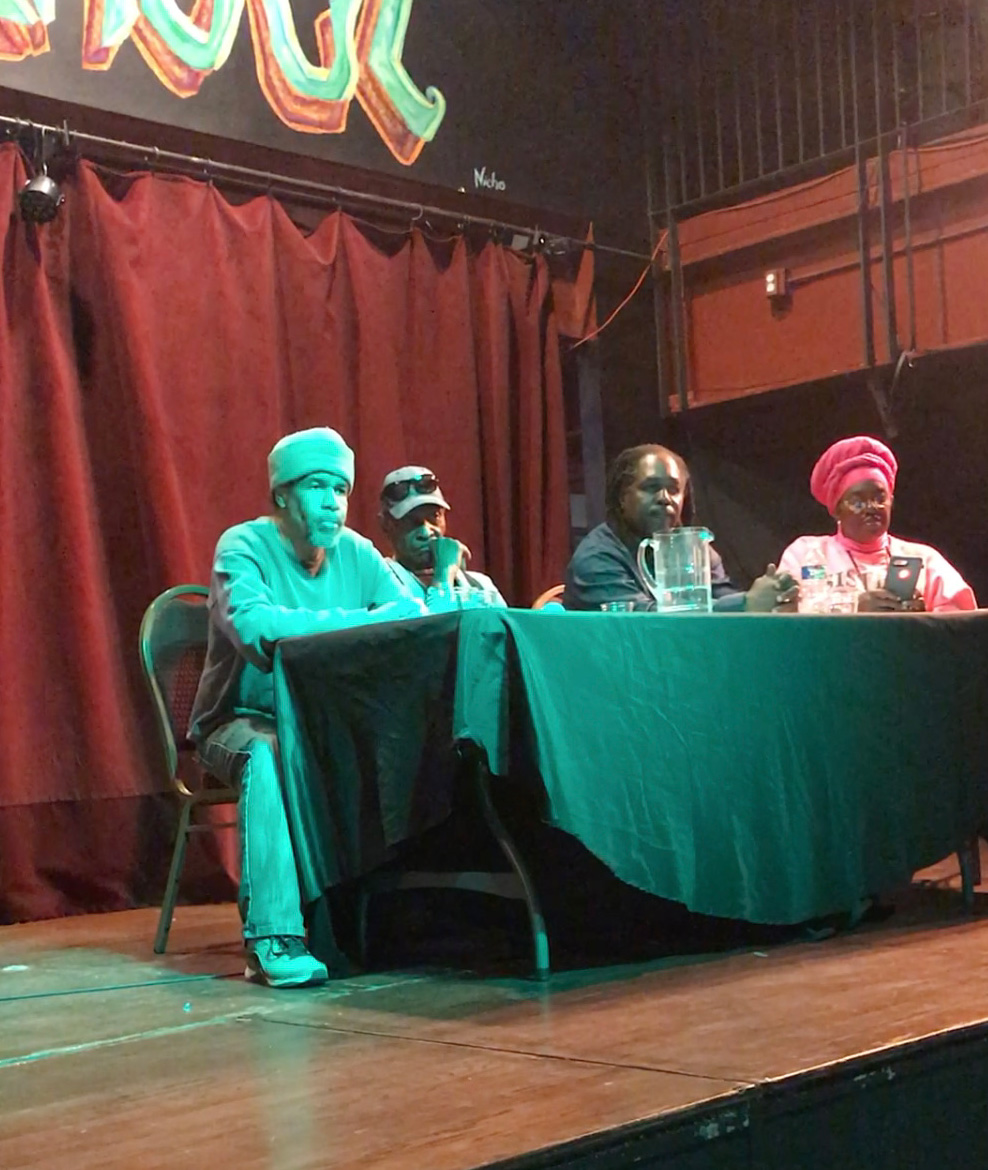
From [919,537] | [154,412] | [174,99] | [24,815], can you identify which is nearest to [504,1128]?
[24,815]

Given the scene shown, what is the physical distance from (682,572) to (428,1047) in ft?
3.06

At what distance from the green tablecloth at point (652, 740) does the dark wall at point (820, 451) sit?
218cm

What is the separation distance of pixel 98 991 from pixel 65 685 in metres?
1.33

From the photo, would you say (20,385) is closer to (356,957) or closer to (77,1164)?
(356,957)

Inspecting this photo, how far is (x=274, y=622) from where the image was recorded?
2297 mm

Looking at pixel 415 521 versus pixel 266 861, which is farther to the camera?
pixel 415 521

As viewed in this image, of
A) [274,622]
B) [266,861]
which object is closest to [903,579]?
[274,622]

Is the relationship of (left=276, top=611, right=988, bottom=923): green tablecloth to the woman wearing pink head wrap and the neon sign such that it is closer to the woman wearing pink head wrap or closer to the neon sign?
the woman wearing pink head wrap

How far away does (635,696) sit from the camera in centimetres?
216

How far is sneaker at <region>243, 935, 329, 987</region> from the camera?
2.17 m

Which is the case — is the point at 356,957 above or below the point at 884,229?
below

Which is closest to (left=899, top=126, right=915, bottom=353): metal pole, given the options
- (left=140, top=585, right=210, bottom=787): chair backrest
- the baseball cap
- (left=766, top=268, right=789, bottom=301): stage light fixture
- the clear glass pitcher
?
(left=766, top=268, right=789, bottom=301): stage light fixture

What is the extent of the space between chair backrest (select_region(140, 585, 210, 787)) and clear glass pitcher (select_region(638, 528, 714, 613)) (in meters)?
1.06

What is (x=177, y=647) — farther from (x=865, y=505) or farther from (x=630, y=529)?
(x=865, y=505)
